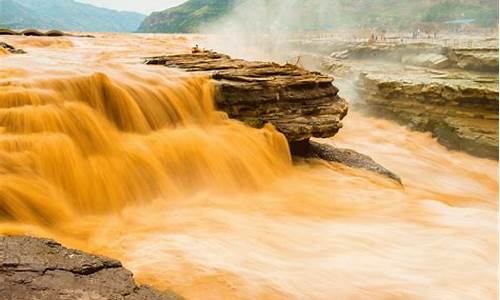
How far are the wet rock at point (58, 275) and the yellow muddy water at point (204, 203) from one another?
0.38 m

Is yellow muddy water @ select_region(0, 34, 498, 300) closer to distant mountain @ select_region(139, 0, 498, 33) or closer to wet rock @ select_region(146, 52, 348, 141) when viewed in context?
wet rock @ select_region(146, 52, 348, 141)

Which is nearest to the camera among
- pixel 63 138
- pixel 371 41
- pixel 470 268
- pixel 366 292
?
pixel 366 292

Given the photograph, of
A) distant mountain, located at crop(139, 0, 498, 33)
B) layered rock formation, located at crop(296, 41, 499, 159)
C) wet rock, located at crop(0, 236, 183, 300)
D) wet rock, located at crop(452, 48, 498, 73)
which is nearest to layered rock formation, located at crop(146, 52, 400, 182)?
wet rock, located at crop(0, 236, 183, 300)

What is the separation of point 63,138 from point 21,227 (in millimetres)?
1780

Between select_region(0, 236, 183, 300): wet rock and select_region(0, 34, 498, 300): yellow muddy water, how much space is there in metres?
0.38

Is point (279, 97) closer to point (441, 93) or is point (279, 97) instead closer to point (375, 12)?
point (441, 93)

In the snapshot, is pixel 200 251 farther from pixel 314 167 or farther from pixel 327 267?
pixel 314 167

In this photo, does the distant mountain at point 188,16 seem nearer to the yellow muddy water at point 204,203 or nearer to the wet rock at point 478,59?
the wet rock at point 478,59

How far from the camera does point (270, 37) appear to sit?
42.2 metres

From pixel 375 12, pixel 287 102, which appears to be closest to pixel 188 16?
pixel 375 12

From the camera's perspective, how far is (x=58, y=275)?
11.4 feet

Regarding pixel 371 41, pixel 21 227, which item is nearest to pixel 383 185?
pixel 21 227

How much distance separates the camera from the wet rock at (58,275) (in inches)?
128

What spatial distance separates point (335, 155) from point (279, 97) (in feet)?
6.04
